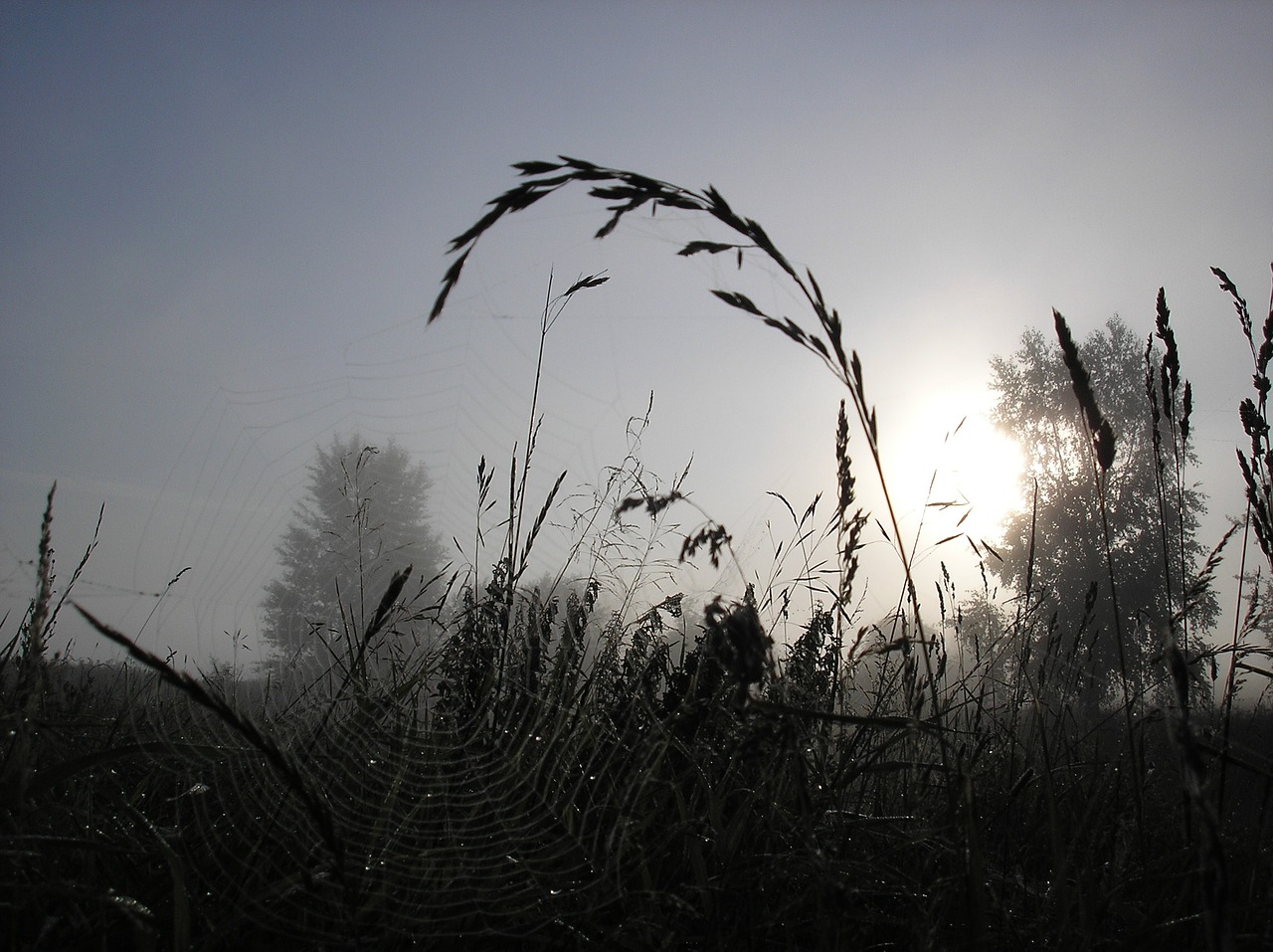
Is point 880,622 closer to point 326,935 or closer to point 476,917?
point 476,917

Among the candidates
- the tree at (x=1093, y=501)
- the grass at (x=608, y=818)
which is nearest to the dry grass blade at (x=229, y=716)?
the grass at (x=608, y=818)

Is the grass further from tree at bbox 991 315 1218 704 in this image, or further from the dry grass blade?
tree at bbox 991 315 1218 704

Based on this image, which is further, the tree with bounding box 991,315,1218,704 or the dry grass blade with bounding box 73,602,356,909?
the tree with bounding box 991,315,1218,704

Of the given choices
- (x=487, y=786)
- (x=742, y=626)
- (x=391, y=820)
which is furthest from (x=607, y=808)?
(x=742, y=626)

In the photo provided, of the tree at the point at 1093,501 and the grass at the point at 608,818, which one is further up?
the tree at the point at 1093,501

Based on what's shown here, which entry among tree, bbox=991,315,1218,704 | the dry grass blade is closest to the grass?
the dry grass blade

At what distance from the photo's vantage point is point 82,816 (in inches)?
46.4

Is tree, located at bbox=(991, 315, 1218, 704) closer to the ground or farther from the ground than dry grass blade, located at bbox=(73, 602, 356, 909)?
farther from the ground

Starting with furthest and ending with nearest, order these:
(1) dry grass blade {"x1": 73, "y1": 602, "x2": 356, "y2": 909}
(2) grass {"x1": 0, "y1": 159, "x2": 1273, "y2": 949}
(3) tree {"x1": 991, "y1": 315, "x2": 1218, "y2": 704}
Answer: (3) tree {"x1": 991, "y1": 315, "x2": 1218, "y2": 704}
(2) grass {"x1": 0, "y1": 159, "x2": 1273, "y2": 949}
(1) dry grass blade {"x1": 73, "y1": 602, "x2": 356, "y2": 909}

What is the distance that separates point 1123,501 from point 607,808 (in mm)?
26293

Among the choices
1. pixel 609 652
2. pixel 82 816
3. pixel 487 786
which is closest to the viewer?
pixel 82 816

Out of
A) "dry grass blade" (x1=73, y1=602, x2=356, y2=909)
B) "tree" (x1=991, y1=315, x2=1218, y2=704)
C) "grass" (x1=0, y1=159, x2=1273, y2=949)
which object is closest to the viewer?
"dry grass blade" (x1=73, y1=602, x2=356, y2=909)

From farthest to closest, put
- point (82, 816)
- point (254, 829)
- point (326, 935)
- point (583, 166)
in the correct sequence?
point (254, 829)
point (82, 816)
point (583, 166)
point (326, 935)

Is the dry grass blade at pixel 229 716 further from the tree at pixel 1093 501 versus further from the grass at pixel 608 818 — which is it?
the tree at pixel 1093 501
